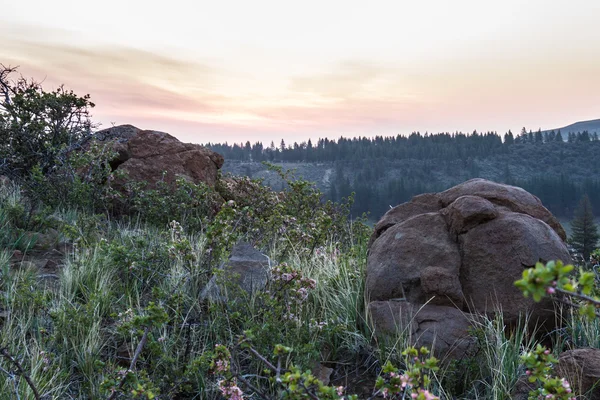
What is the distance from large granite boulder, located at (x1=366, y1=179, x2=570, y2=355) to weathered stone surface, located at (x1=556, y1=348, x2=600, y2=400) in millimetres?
797

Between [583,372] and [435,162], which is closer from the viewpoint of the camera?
[583,372]

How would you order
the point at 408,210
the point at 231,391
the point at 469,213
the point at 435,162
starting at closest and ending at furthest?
the point at 231,391 → the point at 469,213 → the point at 408,210 → the point at 435,162

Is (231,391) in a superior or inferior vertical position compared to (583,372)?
superior

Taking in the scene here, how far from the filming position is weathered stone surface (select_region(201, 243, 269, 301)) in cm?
432

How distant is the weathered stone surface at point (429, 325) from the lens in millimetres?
3682

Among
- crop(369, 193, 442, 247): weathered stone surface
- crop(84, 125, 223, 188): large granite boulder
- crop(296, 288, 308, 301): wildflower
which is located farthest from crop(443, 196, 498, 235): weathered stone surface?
crop(84, 125, 223, 188): large granite boulder

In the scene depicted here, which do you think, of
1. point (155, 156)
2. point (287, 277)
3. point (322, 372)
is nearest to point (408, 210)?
point (287, 277)

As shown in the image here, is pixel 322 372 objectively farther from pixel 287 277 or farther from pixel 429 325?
pixel 429 325

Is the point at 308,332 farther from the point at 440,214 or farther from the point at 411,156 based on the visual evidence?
the point at 411,156

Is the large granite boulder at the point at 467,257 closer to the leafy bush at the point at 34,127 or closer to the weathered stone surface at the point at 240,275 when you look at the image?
the weathered stone surface at the point at 240,275

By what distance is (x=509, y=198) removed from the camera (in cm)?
484

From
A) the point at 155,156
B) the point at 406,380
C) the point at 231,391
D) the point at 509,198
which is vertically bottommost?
the point at 231,391

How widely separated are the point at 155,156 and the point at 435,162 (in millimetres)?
134949

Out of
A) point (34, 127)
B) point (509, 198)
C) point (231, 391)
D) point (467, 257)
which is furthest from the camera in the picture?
point (34, 127)
